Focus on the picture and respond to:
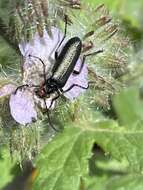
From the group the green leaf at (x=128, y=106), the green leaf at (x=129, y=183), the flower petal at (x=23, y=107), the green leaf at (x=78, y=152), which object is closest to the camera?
the flower petal at (x=23, y=107)

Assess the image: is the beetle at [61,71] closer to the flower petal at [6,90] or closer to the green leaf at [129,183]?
Result: the flower petal at [6,90]

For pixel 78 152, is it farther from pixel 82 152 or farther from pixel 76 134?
pixel 76 134

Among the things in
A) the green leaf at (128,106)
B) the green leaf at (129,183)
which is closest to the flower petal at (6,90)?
the green leaf at (129,183)

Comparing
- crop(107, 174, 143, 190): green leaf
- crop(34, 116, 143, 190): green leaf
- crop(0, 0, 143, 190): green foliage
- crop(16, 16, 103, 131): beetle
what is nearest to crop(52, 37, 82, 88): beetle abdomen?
crop(16, 16, 103, 131): beetle

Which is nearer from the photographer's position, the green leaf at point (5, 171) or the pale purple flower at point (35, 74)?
the pale purple flower at point (35, 74)

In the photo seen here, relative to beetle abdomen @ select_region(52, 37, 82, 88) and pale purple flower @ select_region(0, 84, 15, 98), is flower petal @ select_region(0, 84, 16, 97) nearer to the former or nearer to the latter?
pale purple flower @ select_region(0, 84, 15, 98)

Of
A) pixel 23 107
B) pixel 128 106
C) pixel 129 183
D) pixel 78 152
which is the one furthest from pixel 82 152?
pixel 128 106

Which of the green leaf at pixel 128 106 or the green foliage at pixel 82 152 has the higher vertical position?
the green foliage at pixel 82 152

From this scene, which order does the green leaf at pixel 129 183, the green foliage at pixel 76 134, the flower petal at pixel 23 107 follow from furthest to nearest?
the green leaf at pixel 129 183 → the green foliage at pixel 76 134 → the flower petal at pixel 23 107

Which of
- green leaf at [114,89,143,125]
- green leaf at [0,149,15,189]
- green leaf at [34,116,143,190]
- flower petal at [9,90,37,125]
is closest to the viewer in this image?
flower petal at [9,90,37,125]
